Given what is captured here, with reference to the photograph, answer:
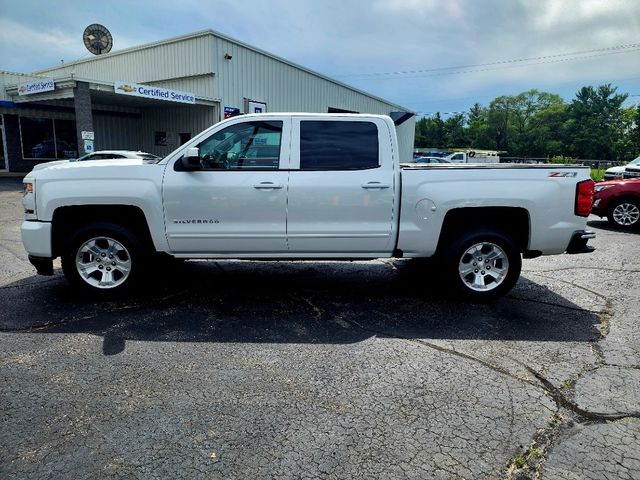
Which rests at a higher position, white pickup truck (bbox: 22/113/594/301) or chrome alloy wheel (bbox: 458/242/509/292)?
white pickup truck (bbox: 22/113/594/301)

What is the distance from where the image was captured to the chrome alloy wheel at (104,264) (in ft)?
16.7

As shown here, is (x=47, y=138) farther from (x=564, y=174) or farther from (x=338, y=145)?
(x=564, y=174)

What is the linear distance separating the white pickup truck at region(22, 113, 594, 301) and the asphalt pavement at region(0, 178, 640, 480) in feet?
2.01

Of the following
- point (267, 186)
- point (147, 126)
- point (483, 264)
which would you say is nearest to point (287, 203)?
point (267, 186)

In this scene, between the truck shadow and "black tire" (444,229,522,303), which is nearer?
the truck shadow

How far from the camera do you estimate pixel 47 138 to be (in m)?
23.0

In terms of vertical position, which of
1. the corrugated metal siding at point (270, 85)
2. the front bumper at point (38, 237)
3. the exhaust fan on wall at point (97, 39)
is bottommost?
the front bumper at point (38, 237)

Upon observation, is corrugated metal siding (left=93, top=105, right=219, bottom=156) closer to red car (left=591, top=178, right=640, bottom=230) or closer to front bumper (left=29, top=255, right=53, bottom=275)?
red car (left=591, top=178, right=640, bottom=230)

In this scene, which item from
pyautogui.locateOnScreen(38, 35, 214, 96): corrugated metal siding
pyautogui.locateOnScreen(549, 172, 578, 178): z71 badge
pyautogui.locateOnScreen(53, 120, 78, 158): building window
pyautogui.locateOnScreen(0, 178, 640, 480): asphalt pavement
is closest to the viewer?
pyautogui.locateOnScreen(0, 178, 640, 480): asphalt pavement

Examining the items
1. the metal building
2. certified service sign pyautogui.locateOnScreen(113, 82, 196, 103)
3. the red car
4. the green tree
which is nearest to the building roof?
the metal building

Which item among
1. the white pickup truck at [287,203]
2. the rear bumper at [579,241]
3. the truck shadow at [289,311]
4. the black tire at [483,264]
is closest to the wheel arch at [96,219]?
the white pickup truck at [287,203]

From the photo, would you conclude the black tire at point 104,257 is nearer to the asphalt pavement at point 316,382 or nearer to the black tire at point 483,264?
the asphalt pavement at point 316,382

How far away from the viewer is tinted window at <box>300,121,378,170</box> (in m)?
5.01

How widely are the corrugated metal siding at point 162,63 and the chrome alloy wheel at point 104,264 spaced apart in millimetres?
16660
